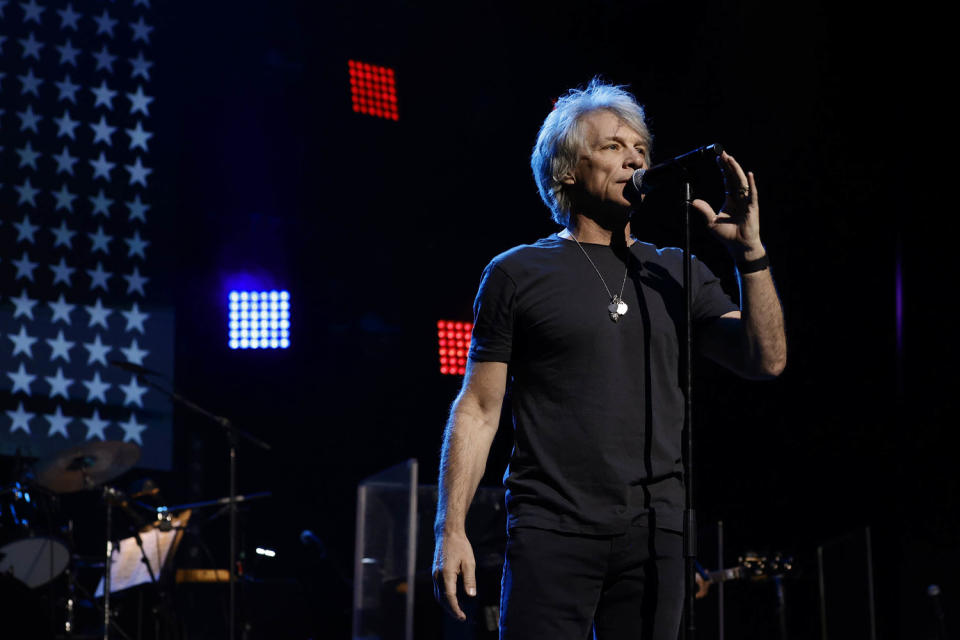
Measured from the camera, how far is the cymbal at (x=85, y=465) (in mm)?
5863

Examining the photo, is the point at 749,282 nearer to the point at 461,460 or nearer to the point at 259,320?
the point at 461,460

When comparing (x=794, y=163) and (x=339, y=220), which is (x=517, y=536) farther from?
(x=339, y=220)

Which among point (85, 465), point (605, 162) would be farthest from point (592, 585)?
point (85, 465)

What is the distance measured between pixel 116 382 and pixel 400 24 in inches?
129

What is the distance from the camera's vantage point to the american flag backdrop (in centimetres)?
668

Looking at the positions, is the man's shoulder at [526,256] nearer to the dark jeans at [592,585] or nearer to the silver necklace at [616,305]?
the silver necklace at [616,305]

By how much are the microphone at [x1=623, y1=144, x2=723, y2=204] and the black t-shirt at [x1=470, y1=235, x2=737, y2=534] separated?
14 cm

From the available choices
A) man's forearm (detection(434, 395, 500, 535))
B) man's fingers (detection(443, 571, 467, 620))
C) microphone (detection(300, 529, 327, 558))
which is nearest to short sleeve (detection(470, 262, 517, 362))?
man's forearm (detection(434, 395, 500, 535))

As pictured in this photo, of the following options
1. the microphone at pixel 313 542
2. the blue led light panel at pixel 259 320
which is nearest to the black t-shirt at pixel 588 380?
the microphone at pixel 313 542

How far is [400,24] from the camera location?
7668 mm

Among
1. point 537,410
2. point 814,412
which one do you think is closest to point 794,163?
point 814,412

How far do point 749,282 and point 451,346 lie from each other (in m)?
5.81

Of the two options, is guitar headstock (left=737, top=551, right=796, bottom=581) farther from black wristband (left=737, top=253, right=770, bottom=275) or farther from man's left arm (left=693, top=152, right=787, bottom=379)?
black wristband (left=737, top=253, right=770, bottom=275)

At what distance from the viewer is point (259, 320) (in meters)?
7.38
